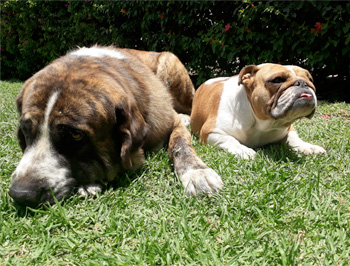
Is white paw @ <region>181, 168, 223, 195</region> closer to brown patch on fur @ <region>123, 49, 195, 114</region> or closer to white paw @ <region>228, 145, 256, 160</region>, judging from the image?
white paw @ <region>228, 145, 256, 160</region>

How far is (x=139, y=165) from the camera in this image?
248 cm

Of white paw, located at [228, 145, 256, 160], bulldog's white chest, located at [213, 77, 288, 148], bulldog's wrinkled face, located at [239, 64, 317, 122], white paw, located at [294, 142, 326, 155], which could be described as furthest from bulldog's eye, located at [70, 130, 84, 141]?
white paw, located at [294, 142, 326, 155]

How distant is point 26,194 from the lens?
5.95ft

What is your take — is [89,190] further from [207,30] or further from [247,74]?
[207,30]

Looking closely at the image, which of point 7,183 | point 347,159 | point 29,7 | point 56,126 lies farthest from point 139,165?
point 29,7

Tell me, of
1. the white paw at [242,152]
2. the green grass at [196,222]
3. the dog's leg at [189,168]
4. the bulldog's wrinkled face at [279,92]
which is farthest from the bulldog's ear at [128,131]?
the bulldog's wrinkled face at [279,92]

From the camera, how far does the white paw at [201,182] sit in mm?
2064

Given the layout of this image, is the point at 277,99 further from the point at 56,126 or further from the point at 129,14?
the point at 129,14

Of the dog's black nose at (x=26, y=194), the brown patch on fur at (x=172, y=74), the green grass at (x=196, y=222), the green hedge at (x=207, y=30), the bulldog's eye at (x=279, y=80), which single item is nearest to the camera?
the green grass at (x=196, y=222)

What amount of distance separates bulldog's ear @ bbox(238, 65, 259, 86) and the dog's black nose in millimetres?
2012

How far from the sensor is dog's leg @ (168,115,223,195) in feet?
6.82

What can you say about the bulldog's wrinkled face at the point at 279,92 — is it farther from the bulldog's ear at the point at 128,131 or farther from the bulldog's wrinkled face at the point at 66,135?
the bulldog's wrinkled face at the point at 66,135

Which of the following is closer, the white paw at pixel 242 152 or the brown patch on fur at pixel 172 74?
the white paw at pixel 242 152

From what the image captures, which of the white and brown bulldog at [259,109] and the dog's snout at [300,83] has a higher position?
the dog's snout at [300,83]
